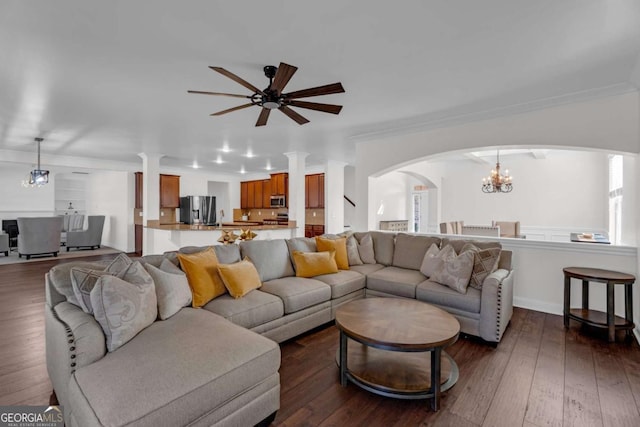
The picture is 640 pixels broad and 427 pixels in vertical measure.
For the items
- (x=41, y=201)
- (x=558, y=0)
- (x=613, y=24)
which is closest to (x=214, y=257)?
(x=558, y=0)

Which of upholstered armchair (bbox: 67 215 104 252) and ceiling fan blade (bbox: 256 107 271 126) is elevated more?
ceiling fan blade (bbox: 256 107 271 126)

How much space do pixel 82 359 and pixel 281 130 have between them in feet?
12.9

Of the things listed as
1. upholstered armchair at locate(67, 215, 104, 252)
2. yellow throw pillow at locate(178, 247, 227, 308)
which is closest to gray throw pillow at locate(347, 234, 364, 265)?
yellow throw pillow at locate(178, 247, 227, 308)

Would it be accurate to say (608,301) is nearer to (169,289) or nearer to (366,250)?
(366,250)

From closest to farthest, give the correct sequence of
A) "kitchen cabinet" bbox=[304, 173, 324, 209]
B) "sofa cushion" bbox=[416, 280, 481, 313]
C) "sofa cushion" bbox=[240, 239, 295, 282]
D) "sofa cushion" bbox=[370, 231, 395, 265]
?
1. "sofa cushion" bbox=[416, 280, 481, 313]
2. "sofa cushion" bbox=[240, 239, 295, 282]
3. "sofa cushion" bbox=[370, 231, 395, 265]
4. "kitchen cabinet" bbox=[304, 173, 324, 209]

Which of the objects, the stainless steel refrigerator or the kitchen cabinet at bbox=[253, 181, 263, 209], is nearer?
the stainless steel refrigerator

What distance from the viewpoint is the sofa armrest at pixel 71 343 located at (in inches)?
60.6

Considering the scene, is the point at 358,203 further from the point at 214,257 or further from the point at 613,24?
the point at 613,24

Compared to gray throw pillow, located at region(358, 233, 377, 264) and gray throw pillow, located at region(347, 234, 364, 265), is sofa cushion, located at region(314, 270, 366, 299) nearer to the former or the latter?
gray throw pillow, located at region(347, 234, 364, 265)

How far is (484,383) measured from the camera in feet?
7.20

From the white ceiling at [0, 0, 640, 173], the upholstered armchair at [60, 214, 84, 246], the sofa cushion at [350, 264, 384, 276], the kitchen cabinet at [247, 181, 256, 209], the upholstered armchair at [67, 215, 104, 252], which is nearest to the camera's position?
the white ceiling at [0, 0, 640, 173]

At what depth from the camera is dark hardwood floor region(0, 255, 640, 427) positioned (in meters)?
1.84

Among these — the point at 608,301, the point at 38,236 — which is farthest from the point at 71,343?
the point at 38,236

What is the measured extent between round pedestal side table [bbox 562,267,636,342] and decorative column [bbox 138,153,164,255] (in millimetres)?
6847
